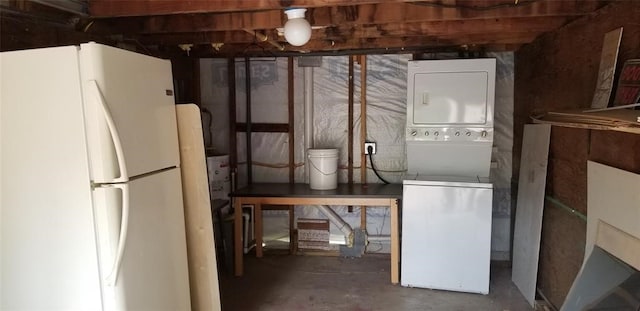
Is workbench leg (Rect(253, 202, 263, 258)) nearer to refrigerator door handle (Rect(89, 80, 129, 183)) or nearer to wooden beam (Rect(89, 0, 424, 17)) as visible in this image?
wooden beam (Rect(89, 0, 424, 17))

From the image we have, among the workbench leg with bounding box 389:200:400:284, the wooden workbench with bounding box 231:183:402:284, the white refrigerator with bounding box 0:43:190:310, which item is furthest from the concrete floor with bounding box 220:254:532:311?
the white refrigerator with bounding box 0:43:190:310

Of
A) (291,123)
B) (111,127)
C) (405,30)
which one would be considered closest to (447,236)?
(405,30)

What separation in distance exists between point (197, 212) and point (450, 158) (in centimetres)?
205

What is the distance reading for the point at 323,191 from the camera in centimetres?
359

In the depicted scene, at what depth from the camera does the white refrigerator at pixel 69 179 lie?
5.32ft

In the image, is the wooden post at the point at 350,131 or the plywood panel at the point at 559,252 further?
the wooden post at the point at 350,131

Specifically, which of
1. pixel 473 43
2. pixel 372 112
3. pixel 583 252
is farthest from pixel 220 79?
pixel 583 252

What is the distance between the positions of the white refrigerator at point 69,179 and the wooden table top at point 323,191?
1.76 meters

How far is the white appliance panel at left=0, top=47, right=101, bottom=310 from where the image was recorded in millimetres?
1630

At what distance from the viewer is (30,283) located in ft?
5.65

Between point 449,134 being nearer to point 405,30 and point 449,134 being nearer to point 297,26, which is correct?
point 405,30

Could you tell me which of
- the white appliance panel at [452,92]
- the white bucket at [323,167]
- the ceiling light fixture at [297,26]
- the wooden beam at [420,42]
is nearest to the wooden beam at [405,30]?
the wooden beam at [420,42]

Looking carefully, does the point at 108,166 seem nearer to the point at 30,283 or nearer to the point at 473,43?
A: the point at 30,283

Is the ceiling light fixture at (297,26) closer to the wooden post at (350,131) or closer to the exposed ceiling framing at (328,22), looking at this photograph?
the exposed ceiling framing at (328,22)
